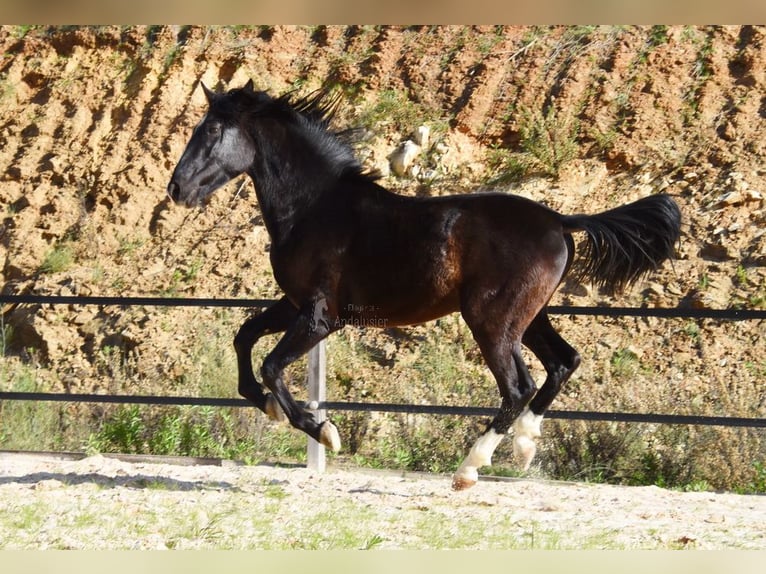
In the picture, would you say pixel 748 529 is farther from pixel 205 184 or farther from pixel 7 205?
pixel 7 205

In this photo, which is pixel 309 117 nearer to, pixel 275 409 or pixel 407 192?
pixel 275 409

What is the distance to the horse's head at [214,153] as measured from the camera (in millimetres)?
6035

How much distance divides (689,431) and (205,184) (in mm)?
4153

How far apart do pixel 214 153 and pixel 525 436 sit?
2663 mm

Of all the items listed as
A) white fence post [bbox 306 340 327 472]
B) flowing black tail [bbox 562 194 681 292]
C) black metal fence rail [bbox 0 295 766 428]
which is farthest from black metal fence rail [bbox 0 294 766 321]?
white fence post [bbox 306 340 327 472]

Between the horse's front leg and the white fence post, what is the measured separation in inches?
44.7

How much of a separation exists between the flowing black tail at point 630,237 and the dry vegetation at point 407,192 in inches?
73.7

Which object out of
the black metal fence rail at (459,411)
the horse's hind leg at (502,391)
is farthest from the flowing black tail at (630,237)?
the black metal fence rail at (459,411)

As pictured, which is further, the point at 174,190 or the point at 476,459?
the point at 174,190

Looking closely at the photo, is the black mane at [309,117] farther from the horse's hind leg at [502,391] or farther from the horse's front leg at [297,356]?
the horse's hind leg at [502,391]

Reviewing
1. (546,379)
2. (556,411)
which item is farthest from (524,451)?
(556,411)

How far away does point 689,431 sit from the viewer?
7363 millimetres

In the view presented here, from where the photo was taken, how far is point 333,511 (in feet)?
18.2

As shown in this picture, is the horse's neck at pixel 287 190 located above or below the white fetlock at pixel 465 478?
above
